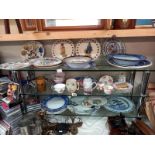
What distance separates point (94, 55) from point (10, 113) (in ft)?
2.75

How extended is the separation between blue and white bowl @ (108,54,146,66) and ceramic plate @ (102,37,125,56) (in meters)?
0.09

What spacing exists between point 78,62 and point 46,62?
0.27 m

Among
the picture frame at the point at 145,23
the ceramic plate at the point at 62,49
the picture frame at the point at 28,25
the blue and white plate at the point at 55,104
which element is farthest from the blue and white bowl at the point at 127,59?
the picture frame at the point at 28,25

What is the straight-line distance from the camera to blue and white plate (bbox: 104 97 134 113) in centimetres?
142

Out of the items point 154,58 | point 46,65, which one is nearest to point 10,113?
point 46,65

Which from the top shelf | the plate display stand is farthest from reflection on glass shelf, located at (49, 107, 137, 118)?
the top shelf

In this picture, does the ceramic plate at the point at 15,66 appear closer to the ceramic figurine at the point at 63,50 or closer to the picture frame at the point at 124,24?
the ceramic figurine at the point at 63,50

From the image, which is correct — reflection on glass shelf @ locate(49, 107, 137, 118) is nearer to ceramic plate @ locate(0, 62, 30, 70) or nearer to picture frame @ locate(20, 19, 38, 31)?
ceramic plate @ locate(0, 62, 30, 70)

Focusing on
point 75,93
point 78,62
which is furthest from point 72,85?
point 78,62

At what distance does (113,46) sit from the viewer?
56.2 inches
